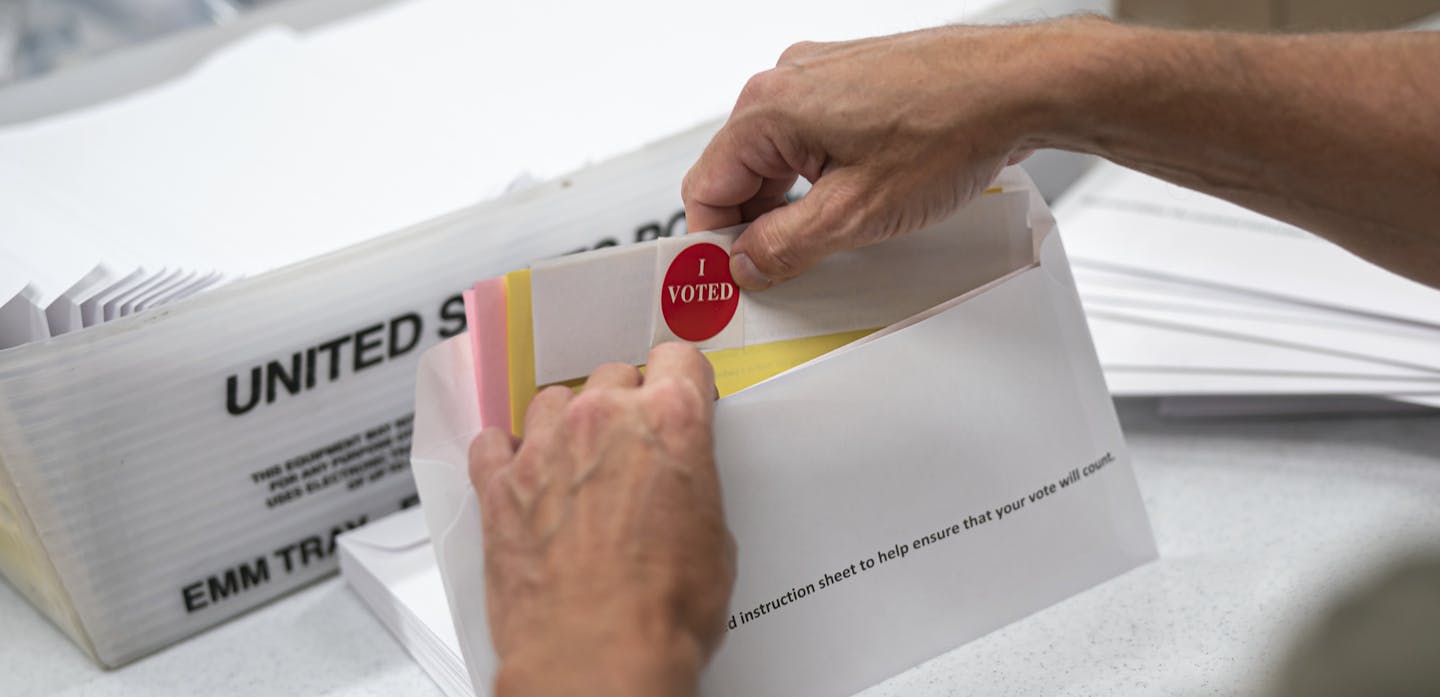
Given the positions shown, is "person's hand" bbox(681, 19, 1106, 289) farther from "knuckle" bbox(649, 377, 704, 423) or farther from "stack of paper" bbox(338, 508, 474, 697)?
"stack of paper" bbox(338, 508, 474, 697)

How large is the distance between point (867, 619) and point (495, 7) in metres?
0.70

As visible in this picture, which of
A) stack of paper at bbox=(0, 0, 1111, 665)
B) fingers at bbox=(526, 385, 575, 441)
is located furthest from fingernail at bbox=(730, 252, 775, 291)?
stack of paper at bbox=(0, 0, 1111, 665)

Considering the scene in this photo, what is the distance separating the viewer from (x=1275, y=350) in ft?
2.78

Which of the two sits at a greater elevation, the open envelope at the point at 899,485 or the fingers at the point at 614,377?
the fingers at the point at 614,377

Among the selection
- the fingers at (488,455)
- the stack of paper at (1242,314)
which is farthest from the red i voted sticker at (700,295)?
the stack of paper at (1242,314)

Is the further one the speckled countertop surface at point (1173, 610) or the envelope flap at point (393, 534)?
the envelope flap at point (393, 534)

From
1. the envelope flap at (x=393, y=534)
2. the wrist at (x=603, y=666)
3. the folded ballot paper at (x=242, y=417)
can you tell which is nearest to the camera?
the wrist at (x=603, y=666)

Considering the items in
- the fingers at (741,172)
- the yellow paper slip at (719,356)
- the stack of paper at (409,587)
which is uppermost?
the fingers at (741,172)

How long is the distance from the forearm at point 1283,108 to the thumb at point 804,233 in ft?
0.35

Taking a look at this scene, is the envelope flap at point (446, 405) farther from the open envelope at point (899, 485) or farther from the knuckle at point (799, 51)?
the knuckle at point (799, 51)

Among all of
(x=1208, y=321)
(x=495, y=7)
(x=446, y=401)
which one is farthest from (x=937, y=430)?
(x=495, y=7)

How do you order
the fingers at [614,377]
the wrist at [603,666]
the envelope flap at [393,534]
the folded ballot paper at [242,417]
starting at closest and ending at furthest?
the wrist at [603,666]
the fingers at [614,377]
the folded ballot paper at [242,417]
the envelope flap at [393,534]

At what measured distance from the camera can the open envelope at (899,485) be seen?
59cm

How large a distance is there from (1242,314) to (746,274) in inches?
18.8
